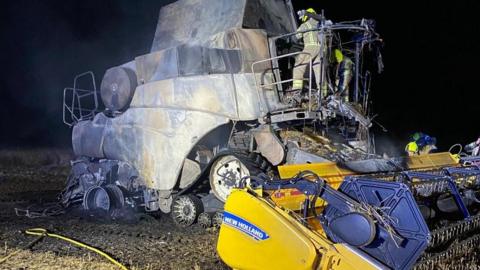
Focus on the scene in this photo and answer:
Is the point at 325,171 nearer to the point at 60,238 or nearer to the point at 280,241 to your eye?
the point at 280,241

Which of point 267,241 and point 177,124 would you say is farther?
point 177,124

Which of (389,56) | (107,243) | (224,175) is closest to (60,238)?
(107,243)

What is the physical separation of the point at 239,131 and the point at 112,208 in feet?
9.95

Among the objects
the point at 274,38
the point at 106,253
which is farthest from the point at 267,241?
the point at 274,38

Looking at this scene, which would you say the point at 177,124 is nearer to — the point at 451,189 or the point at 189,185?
the point at 189,185

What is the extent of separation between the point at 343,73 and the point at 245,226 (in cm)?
463

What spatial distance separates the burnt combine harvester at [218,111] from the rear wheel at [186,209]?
0.6 inches

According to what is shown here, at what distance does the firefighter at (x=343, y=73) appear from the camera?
25.9ft

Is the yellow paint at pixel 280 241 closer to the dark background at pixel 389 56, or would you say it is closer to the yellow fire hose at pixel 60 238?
the yellow fire hose at pixel 60 238

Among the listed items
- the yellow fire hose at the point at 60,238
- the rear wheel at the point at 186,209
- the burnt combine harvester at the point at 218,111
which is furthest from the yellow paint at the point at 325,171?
the rear wheel at the point at 186,209

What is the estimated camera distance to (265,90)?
7070 millimetres

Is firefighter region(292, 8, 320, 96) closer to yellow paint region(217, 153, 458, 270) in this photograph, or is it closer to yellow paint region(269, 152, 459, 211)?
yellow paint region(269, 152, 459, 211)

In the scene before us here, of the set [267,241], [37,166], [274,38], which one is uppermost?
[274,38]

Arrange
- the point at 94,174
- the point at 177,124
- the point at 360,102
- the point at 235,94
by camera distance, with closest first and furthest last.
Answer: the point at 235,94 → the point at 177,124 → the point at 360,102 → the point at 94,174
